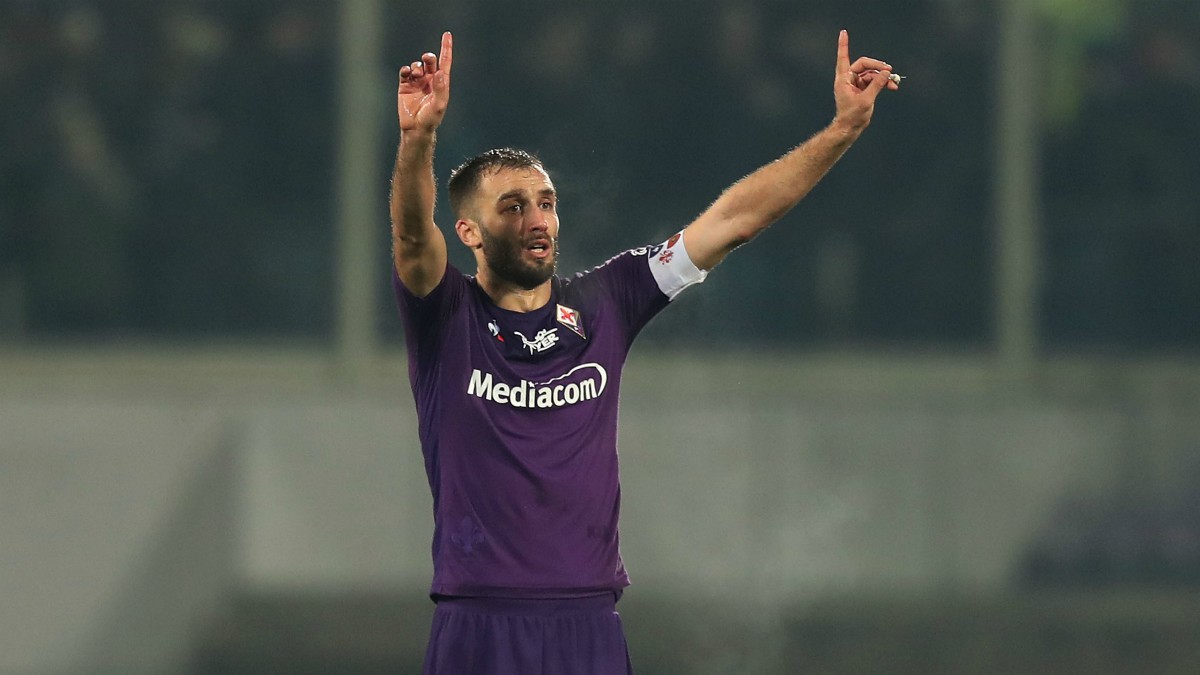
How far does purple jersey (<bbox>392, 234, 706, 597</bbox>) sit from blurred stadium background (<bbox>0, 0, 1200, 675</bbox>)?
122 inches

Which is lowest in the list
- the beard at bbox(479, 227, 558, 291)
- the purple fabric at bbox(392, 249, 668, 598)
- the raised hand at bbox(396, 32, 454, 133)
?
the purple fabric at bbox(392, 249, 668, 598)

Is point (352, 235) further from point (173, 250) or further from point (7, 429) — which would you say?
point (7, 429)

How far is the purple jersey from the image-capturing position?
3.73 metres

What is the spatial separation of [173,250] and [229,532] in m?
1.11

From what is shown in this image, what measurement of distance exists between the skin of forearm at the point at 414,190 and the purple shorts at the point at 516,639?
780 mm

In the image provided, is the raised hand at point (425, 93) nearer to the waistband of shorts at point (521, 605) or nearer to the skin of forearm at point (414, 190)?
the skin of forearm at point (414, 190)

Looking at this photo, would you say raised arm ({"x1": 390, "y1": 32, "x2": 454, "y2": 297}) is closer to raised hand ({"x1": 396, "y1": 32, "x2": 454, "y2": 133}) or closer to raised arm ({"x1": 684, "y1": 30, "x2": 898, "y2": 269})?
raised hand ({"x1": 396, "y1": 32, "x2": 454, "y2": 133})

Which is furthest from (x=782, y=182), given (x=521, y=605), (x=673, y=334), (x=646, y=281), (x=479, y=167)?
(x=673, y=334)

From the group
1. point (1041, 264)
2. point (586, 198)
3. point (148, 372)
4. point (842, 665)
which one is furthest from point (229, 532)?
point (1041, 264)

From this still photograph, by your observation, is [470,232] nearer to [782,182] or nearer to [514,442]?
[514,442]

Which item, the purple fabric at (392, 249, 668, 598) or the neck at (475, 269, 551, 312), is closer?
the purple fabric at (392, 249, 668, 598)

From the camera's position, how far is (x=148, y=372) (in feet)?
22.8

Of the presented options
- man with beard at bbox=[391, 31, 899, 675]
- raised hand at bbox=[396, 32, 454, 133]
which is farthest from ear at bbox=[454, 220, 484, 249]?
raised hand at bbox=[396, 32, 454, 133]

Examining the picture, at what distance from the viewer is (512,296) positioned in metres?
3.89
